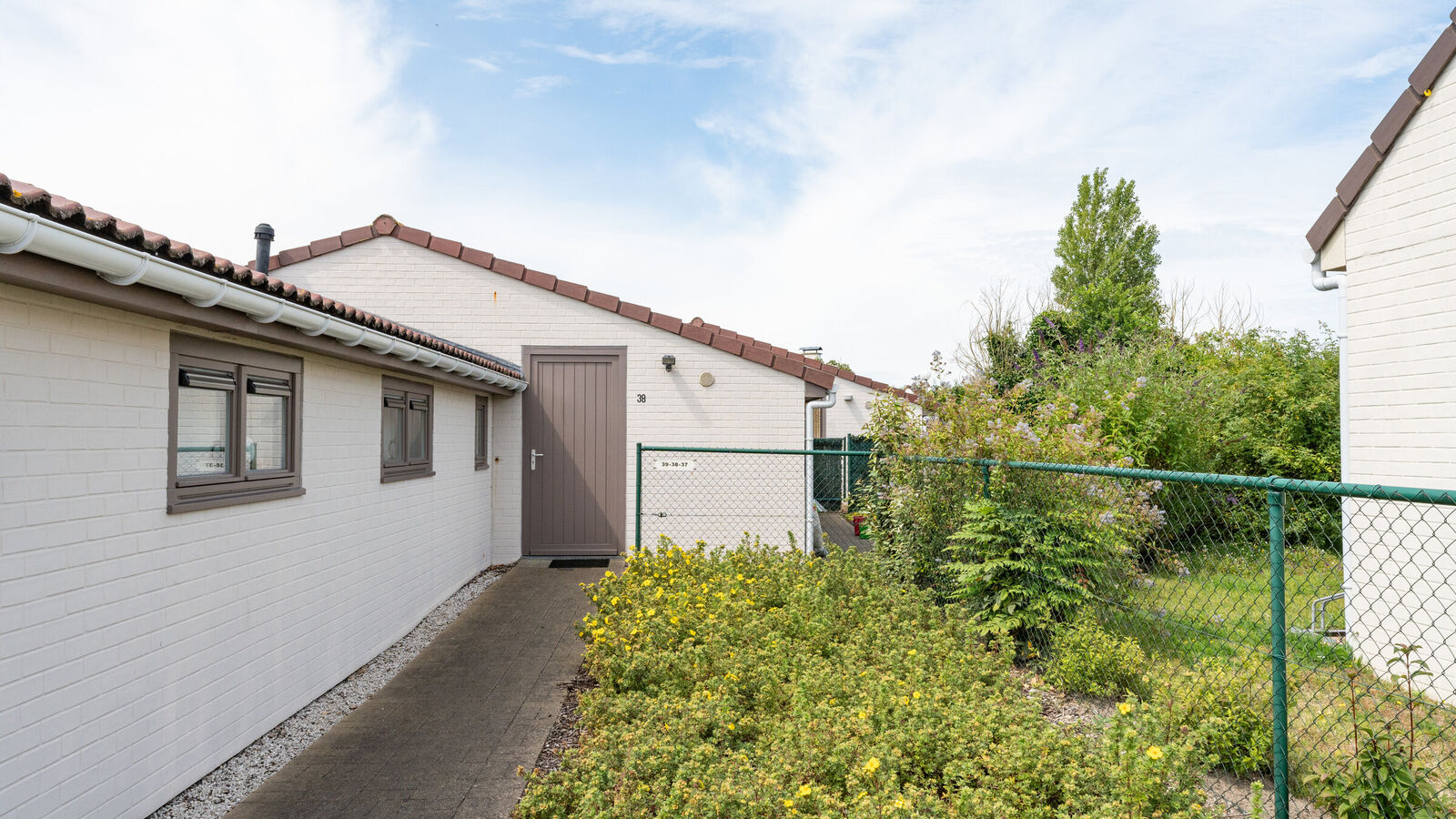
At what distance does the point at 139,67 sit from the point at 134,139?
0.72 m

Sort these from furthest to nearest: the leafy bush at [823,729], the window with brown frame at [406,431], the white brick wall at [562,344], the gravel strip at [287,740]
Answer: the white brick wall at [562,344] → the window with brown frame at [406,431] → the gravel strip at [287,740] → the leafy bush at [823,729]

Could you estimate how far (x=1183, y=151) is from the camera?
11.6 m

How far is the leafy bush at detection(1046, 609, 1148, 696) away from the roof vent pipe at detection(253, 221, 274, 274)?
7.18 m

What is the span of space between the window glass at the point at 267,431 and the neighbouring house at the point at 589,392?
4.77 metres

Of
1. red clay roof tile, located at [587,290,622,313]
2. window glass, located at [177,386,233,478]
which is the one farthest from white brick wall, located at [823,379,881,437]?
window glass, located at [177,386,233,478]

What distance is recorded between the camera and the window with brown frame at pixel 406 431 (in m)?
5.88

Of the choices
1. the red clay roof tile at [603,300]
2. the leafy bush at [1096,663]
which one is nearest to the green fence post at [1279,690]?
the leafy bush at [1096,663]

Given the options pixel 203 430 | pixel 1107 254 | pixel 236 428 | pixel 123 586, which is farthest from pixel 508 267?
pixel 1107 254

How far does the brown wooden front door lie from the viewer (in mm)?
9070

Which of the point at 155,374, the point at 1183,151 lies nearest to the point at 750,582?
the point at 155,374

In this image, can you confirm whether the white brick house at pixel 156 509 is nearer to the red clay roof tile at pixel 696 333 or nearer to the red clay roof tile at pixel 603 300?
the red clay roof tile at pixel 603 300

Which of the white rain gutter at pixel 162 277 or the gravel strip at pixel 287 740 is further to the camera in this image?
the gravel strip at pixel 287 740

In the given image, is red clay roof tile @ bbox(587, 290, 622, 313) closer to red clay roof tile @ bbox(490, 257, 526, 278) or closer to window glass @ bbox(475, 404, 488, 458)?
red clay roof tile @ bbox(490, 257, 526, 278)

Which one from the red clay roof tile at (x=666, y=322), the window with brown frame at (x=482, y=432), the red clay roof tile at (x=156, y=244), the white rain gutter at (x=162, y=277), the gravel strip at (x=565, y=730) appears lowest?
the gravel strip at (x=565, y=730)
